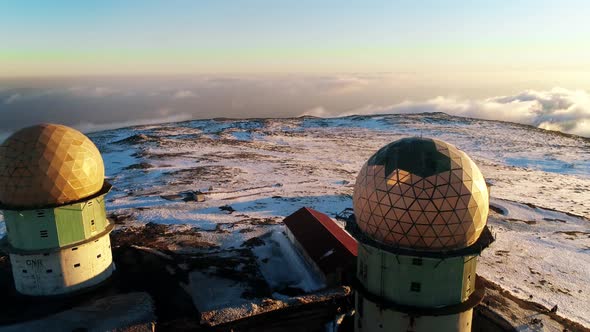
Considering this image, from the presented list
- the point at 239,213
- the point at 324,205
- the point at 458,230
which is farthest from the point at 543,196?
the point at 458,230

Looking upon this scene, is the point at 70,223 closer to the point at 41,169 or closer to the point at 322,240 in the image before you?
the point at 41,169

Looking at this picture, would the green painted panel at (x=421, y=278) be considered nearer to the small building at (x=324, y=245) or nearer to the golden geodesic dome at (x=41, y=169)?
the small building at (x=324, y=245)

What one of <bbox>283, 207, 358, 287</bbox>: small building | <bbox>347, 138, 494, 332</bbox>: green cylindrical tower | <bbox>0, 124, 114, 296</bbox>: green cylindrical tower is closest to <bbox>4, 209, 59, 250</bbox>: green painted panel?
<bbox>0, 124, 114, 296</bbox>: green cylindrical tower

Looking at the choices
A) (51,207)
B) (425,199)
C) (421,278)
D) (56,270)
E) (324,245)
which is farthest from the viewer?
(324,245)

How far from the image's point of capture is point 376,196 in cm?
1571

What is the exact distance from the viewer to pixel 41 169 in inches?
827

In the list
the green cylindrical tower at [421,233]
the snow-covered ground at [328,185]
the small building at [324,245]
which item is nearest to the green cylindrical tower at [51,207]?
the snow-covered ground at [328,185]

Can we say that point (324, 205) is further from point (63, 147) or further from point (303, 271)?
point (63, 147)

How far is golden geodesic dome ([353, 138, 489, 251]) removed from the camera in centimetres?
1480

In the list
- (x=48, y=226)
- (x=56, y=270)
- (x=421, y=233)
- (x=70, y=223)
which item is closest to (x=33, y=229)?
(x=48, y=226)

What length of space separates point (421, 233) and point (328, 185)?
39743 millimetres

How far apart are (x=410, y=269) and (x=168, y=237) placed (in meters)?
24.1

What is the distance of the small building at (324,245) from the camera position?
24.8 meters

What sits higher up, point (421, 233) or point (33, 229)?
point (421, 233)
